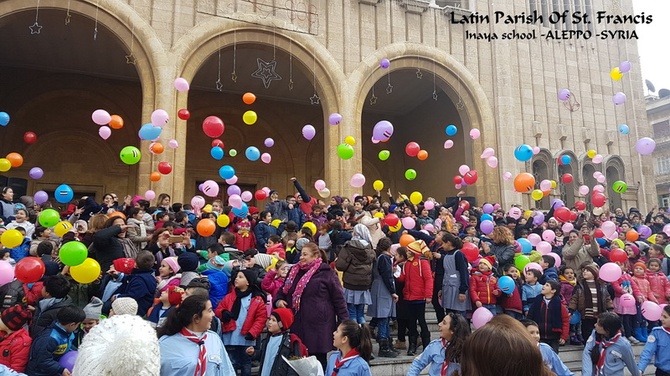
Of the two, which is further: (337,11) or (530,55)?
(530,55)

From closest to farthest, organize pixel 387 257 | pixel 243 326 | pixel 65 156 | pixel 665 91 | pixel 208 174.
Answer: pixel 243 326 → pixel 387 257 → pixel 65 156 → pixel 208 174 → pixel 665 91

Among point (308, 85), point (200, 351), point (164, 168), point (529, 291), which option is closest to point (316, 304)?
point (200, 351)

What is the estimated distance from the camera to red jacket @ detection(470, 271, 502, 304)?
23.5ft

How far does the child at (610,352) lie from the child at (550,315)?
1131mm

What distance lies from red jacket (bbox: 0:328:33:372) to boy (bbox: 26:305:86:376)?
114mm

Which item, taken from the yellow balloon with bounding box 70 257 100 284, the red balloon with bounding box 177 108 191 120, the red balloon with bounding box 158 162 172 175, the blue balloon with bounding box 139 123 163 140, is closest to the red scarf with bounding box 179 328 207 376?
the yellow balloon with bounding box 70 257 100 284

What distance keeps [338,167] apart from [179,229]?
7.67 metres

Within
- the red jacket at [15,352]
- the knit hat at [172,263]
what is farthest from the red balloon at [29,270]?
the knit hat at [172,263]

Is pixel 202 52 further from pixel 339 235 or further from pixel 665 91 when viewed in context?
pixel 665 91

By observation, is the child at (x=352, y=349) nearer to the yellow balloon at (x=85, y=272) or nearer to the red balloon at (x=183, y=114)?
the yellow balloon at (x=85, y=272)

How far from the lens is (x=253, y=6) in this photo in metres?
14.4

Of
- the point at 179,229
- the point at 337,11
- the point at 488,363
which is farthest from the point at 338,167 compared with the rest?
the point at 488,363

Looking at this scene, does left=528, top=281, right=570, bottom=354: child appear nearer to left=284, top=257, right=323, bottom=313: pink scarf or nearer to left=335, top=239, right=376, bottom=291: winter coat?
left=335, top=239, right=376, bottom=291: winter coat

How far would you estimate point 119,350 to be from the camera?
76.4 inches
